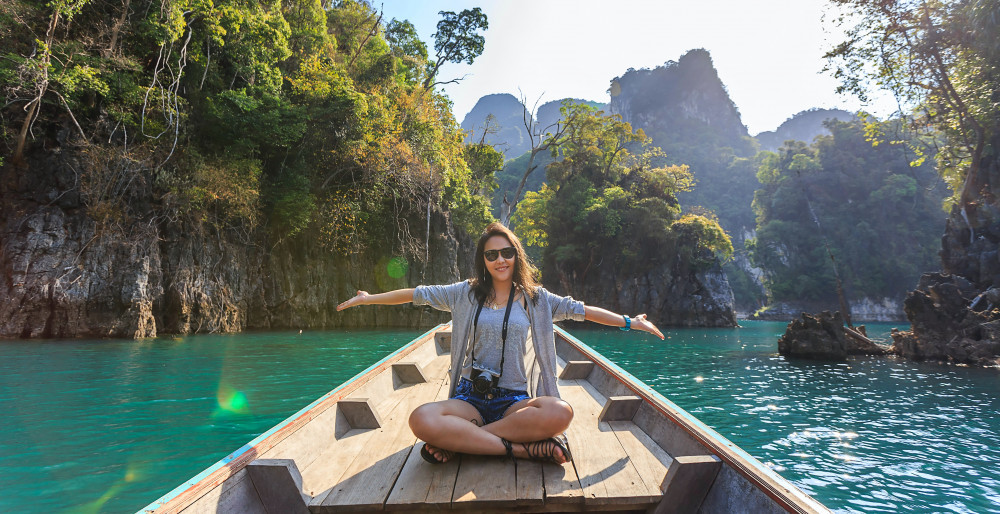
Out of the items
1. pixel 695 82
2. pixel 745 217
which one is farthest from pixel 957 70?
pixel 695 82

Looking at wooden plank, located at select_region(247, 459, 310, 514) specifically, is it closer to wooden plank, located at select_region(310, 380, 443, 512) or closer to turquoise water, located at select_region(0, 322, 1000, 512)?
wooden plank, located at select_region(310, 380, 443, 512)

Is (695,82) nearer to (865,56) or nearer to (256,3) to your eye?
(865,56)

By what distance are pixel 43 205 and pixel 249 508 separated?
15160 millimetres

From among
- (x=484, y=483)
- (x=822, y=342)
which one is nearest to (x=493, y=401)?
(x=484, y=483)

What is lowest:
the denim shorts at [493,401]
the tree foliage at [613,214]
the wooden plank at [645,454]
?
the wooden plank at [645,454]

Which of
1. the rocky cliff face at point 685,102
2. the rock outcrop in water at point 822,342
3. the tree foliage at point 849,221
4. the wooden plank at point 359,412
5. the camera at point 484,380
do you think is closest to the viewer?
the camera at point 484,380

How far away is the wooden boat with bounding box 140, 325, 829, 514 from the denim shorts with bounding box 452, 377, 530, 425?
235 millimetres

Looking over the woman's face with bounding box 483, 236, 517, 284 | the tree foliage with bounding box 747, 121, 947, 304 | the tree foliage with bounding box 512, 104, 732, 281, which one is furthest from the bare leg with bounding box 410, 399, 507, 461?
the tree foliage with bounding box 747, 121, 947, 304

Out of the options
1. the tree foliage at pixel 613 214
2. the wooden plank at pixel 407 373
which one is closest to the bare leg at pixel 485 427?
the wooden plank at pixel 407 373

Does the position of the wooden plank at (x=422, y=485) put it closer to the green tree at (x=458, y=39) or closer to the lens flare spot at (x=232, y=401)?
the lens flare spot at (x=232, y=401)

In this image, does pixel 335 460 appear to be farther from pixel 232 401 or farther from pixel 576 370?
pixel 232 401

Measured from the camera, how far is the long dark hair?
2732mm

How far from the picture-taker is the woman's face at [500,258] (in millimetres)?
2695

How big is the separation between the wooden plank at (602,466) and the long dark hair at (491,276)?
877mm
